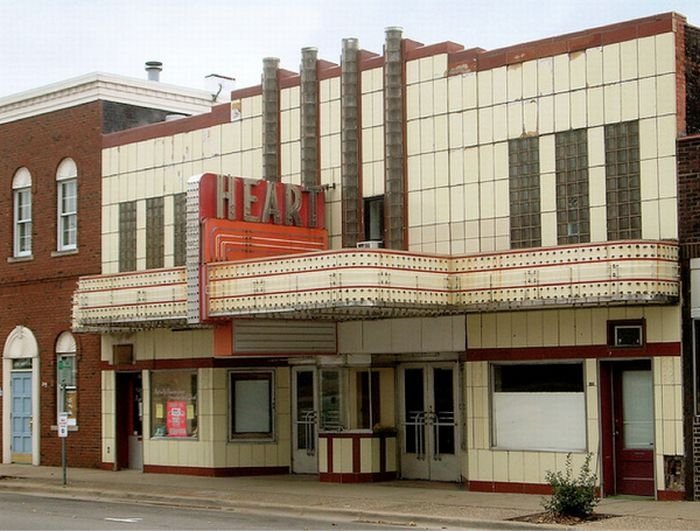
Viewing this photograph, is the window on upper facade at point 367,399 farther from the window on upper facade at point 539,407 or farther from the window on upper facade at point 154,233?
the window on upper facade at point 154,233

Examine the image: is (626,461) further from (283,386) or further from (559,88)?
(283,386)

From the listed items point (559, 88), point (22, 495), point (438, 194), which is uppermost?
point (559, 88)

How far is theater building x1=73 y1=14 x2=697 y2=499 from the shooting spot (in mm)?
20344

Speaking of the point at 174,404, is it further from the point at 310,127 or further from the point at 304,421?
the point at 310,127

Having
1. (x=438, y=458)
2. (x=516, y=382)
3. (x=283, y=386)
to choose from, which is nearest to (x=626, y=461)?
(x=516, y=382)

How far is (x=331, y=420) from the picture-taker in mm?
25297

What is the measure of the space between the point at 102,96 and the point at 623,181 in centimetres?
1381

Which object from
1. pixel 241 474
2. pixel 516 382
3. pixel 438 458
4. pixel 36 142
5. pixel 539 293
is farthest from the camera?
pixel 36 142

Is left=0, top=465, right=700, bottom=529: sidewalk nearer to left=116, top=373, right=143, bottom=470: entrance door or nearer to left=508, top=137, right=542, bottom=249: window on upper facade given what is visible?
left=116, top=373, right=143, bottom=470: entrance door

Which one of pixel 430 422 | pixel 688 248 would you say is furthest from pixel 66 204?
pixel 688 248

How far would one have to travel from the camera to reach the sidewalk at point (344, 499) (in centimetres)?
1838

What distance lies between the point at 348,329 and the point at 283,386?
9.70ft

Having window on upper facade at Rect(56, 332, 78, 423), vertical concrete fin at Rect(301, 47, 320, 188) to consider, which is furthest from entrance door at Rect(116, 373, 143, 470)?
vertical concrete fin at Rect(301, 47, 320, 188)

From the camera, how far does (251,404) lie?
89.7 ft
